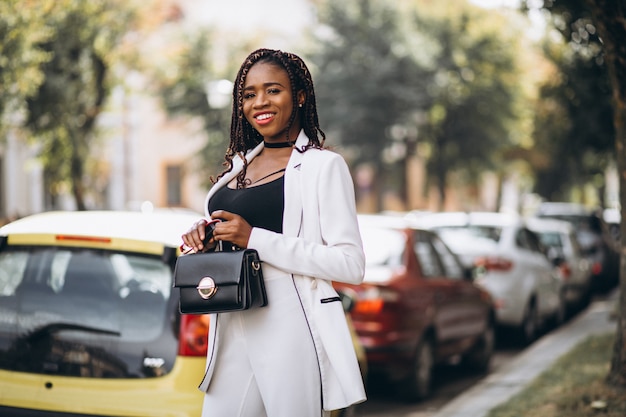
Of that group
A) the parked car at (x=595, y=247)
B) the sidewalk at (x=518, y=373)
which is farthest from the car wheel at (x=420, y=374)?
the parked car at (x=595, y=247)

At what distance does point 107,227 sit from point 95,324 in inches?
20.1

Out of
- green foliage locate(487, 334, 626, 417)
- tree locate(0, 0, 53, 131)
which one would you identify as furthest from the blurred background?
green foliage locate(487, 334, 626, 417)

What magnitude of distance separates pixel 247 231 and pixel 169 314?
5.38ft

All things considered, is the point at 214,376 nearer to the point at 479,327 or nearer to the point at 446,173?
the point at 479,327

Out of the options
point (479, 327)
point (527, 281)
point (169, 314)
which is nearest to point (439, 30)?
point (527, 281)

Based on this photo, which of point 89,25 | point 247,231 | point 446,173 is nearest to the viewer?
point 247,231

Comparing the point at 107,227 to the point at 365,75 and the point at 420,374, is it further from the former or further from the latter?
the point at 365,75

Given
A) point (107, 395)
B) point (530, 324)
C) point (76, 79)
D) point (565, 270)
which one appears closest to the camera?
point (107, 395)

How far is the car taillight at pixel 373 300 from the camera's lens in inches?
336

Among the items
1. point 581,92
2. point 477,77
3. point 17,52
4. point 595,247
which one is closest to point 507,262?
point 581,92

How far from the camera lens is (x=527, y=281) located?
1306 cm

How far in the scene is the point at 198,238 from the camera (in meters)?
3.35

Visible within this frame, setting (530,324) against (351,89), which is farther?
(351,89)

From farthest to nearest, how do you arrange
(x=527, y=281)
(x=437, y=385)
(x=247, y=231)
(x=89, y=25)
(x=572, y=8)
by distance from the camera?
(x=89, y=25) → (x=527, y=281) → (x=572, y=8) → (x=437, y=385) → (x=247, y=231)
